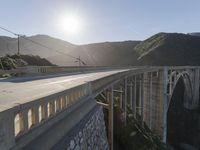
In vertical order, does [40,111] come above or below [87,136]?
above

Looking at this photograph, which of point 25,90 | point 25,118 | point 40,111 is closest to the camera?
point 25,118

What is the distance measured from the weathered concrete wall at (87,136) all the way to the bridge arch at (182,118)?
30.6 m

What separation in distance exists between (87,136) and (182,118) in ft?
146

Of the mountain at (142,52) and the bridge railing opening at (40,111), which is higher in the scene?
the mountain at (142,52)

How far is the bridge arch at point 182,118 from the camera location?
39719mm

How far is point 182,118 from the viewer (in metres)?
46.9

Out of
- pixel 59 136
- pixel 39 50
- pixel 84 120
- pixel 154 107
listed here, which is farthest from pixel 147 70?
pixel 39 50

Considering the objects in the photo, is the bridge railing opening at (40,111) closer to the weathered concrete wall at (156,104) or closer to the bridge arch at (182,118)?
the weathered concrete wall at (156,104)

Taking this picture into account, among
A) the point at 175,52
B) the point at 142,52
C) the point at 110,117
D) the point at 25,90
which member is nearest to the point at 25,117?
the point at 25,90

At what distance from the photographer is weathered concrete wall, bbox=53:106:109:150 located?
5.02 m

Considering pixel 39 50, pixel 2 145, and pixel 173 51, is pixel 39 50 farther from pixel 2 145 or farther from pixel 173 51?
pixel 2 145

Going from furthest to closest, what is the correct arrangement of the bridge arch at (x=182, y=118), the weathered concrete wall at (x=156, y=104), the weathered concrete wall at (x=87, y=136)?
the bridge arch at (x=182, y=118) → the weathered concrete wall at (x=156, y=104) → the weathered concrete wall at (x=87, y=136)

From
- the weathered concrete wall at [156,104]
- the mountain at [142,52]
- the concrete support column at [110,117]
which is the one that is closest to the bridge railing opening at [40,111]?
the concrete support column at [110,117]

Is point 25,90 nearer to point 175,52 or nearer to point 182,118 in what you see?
point 182,118
